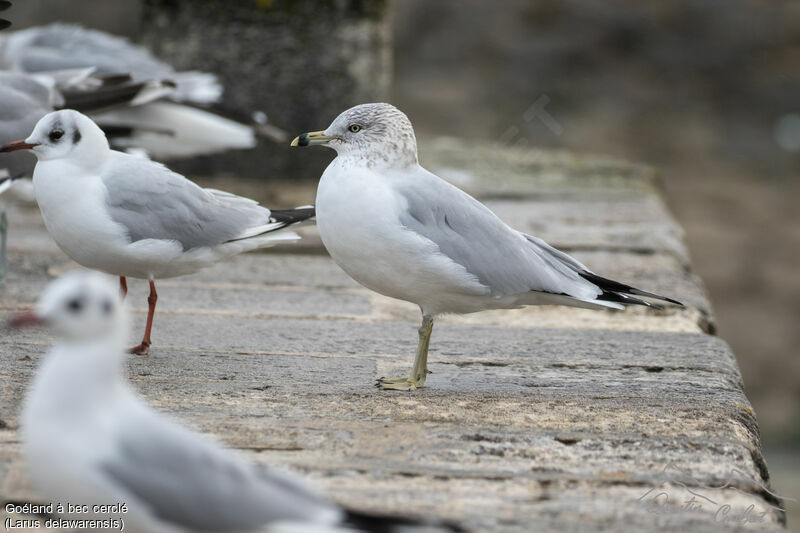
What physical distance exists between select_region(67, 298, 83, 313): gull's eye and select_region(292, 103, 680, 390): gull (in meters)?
1.19

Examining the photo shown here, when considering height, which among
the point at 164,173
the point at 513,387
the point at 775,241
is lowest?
the point at 513,387

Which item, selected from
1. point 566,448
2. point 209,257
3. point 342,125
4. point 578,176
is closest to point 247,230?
point 209,257

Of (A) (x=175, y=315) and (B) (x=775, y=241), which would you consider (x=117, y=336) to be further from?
(B) (x=775, y=241)

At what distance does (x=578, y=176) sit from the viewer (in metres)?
6.67

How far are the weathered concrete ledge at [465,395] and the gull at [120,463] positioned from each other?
A: 18.2 inches

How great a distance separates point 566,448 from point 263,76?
12.0 ft

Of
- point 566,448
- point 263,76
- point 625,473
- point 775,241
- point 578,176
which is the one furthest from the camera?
point 775,241

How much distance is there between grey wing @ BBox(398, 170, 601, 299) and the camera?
2.95m

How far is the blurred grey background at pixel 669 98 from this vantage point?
9250 millimetres

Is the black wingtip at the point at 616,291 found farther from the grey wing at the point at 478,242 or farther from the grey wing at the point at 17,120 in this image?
the grey wing at the point at 17,120

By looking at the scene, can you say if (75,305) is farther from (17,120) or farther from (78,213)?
(17,120)

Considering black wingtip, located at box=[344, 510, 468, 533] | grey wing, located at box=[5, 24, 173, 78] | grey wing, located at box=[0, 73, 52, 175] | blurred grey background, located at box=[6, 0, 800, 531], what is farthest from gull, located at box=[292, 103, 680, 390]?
blurred grey background, located at box=[6, 0, 800, 531]

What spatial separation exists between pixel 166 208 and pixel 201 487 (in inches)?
64.4

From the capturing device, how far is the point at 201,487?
1.68m
